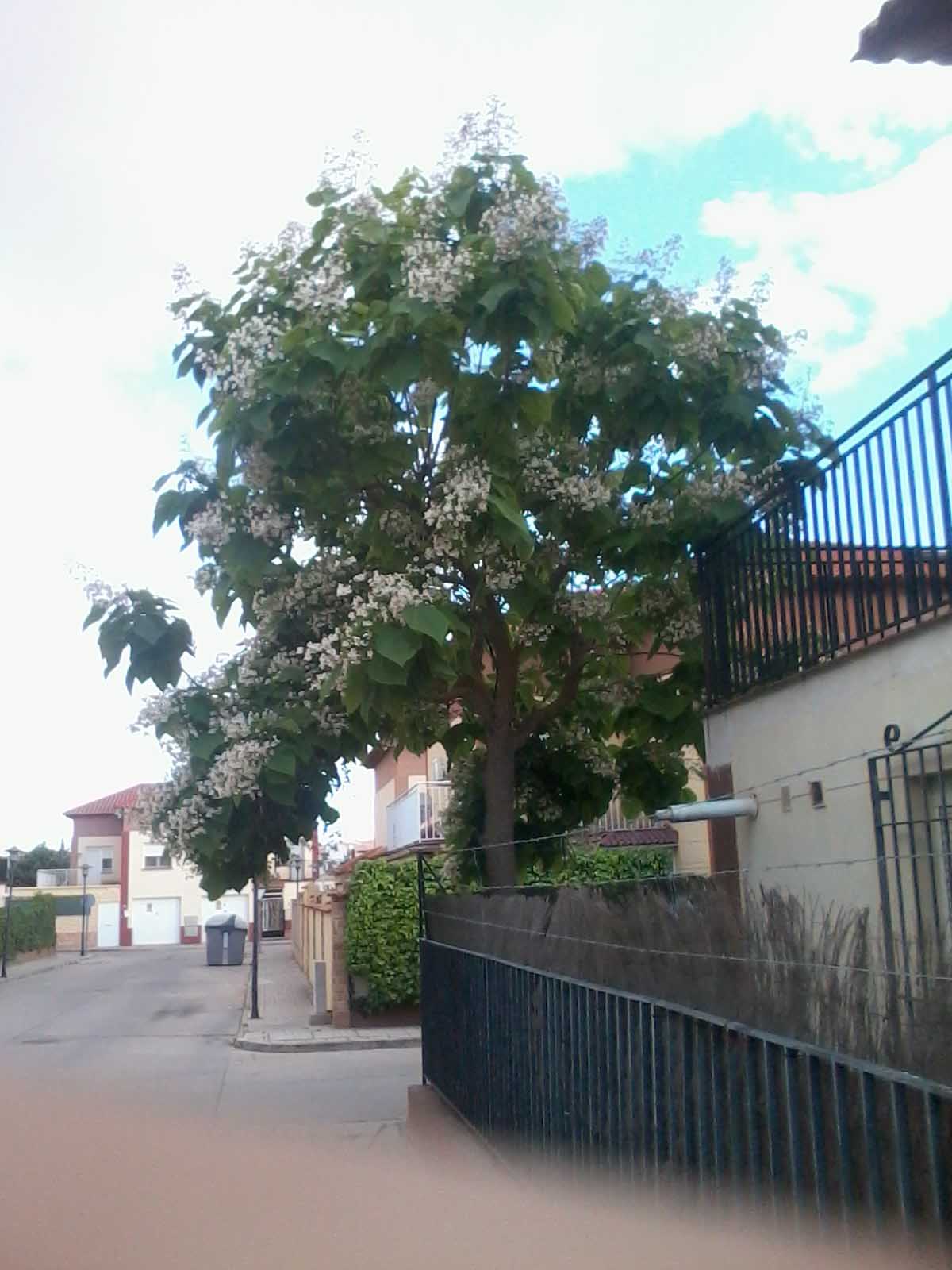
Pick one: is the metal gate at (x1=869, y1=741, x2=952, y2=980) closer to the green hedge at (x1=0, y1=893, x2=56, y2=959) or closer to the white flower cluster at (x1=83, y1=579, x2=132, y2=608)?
the white flower cluster at (x1=83, y1=579, x2=132, y2=608)

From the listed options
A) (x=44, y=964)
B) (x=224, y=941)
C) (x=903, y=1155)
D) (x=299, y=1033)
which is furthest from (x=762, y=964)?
(x=44, y=964)

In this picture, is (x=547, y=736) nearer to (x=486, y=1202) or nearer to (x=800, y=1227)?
(x=486, y=1202)

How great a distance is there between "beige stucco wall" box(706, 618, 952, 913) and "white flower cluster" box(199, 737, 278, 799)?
8.99 feet

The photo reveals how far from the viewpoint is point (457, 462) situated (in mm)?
8672

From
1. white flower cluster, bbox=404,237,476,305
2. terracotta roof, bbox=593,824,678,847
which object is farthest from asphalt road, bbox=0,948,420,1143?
white flower cluster, bbox=404,237,476,305

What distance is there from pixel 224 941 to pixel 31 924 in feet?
38.3

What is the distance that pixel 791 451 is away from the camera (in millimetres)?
8719

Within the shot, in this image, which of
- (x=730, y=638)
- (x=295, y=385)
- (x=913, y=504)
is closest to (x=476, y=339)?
(x=295, y=385)

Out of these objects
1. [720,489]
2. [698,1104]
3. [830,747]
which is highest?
[720,489]

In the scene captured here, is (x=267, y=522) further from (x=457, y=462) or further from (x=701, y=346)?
(x=701, y=346)

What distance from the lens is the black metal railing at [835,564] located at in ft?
19.6

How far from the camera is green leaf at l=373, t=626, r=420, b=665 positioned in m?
7.45

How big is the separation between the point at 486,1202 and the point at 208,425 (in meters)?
4.66

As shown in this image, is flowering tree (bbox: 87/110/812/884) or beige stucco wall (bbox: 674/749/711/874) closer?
flowering tree (bbox: 87/110/812/884)
